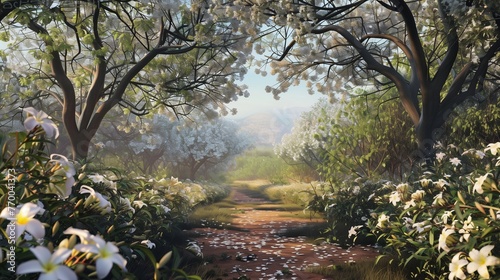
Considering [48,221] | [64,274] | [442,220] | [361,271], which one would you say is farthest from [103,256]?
[361,271]

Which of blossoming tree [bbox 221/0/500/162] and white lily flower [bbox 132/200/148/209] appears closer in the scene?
white lily flower [bbox 132/200/148/209]

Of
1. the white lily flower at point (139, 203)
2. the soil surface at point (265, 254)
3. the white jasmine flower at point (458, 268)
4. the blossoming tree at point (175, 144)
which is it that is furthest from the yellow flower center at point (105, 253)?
the blossoming tree at point (175, 144)

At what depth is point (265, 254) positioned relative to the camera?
5902 millimetres

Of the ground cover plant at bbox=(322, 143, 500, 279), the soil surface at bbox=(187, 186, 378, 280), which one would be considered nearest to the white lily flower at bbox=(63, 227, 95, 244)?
the ground cover plant at bbox=(322, 143, 500, 279)

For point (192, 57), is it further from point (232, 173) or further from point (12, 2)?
point (232, 173)

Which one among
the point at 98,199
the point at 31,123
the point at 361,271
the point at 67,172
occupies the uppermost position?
the point at 31,123

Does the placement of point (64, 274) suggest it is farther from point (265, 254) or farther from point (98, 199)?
point (265, 254)

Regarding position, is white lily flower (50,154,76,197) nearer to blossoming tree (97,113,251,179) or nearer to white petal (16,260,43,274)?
white petal (16,260,43,274)

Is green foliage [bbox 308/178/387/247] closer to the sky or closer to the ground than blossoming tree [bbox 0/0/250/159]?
closer to the ground

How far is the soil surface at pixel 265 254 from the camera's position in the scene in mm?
4906

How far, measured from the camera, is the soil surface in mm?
4906

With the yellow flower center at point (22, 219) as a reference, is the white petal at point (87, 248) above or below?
below

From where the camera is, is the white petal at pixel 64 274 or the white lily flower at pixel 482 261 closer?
the white petal at pixel 64 274

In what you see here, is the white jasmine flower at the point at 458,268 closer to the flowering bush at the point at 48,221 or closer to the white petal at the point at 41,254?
the flowering bush at the point at 48,221
